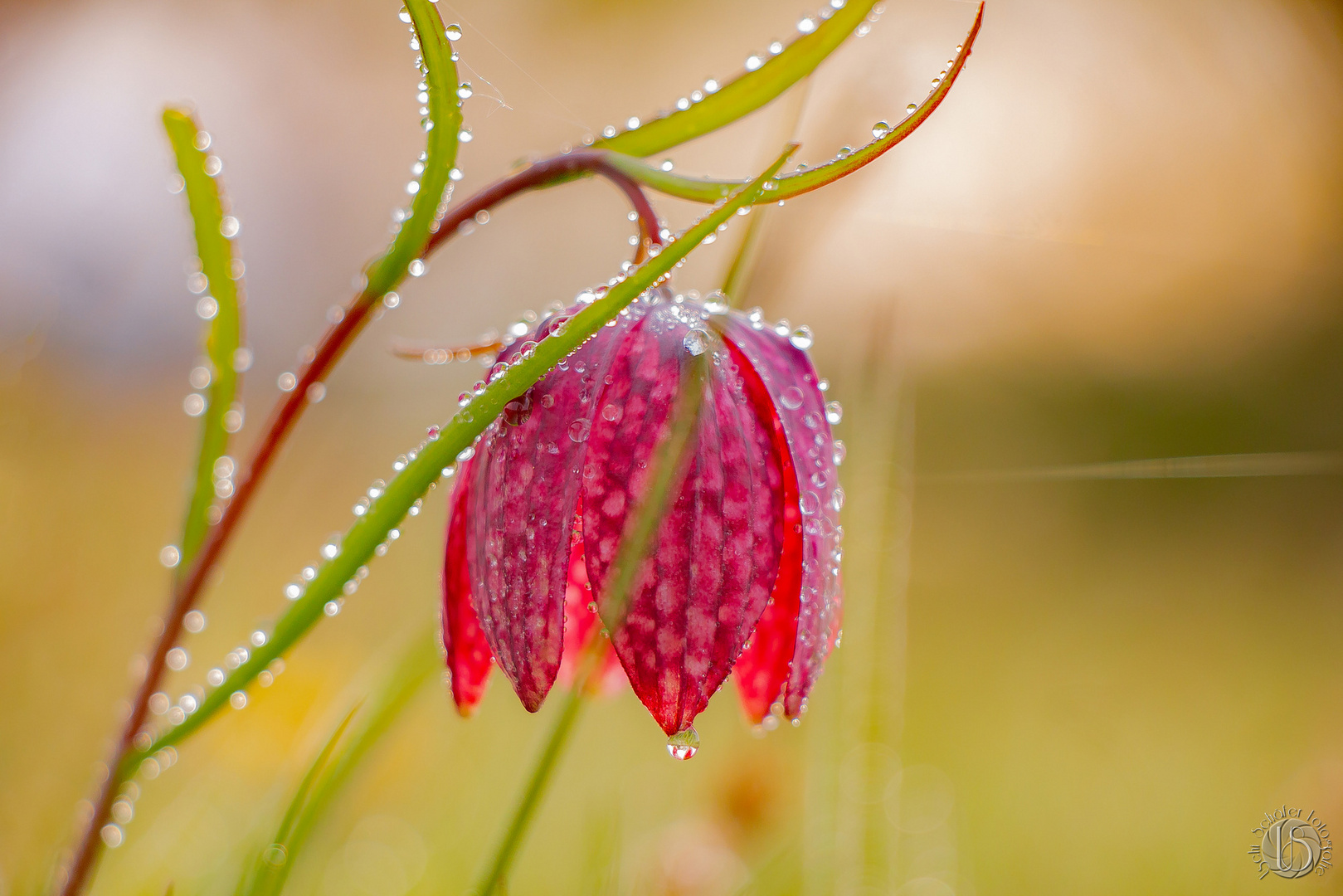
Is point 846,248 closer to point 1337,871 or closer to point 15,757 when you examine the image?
point 1337,871

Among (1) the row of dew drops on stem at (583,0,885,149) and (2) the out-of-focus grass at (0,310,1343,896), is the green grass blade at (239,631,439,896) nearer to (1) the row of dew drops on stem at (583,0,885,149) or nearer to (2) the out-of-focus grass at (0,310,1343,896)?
(2) the out-of-focus grass at (0,310,1343,896)

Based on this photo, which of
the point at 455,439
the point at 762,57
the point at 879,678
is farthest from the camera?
the point at 879,678

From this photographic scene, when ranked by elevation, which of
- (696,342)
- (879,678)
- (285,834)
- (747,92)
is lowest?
(285,834)

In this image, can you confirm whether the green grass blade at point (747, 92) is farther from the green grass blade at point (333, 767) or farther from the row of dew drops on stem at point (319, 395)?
the green grass blade at point (333, 767)

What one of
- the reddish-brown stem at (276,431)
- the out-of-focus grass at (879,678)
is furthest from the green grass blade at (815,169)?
the out-of-focus grass at (879,678)

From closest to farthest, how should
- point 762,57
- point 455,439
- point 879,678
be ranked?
point 455,439, point 762,57, point 879,678

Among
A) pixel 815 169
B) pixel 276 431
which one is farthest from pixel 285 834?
pixel 815 169

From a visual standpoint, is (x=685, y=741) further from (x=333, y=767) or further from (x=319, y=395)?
(x=319, y=395)
